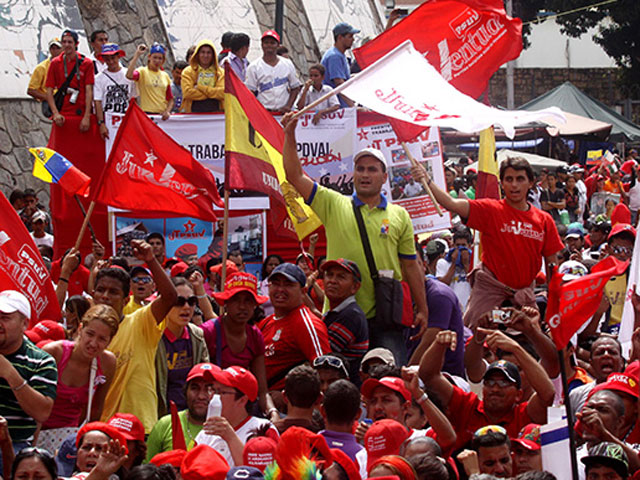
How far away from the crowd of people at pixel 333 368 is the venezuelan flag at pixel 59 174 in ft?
2.43

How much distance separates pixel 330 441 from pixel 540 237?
2683mm

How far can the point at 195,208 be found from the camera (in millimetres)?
8523

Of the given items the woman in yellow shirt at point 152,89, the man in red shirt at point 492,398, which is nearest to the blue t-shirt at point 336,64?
the woman in yellow shirt at point 152,89

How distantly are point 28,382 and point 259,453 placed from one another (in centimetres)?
120

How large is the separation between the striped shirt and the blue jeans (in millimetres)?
2397

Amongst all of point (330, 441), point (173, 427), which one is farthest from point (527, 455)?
point (173, 427)

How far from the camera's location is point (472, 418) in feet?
19.8

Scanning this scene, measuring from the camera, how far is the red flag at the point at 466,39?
8648 millimetres

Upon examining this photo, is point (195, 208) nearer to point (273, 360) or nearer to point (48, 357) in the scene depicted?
point (273, 360)

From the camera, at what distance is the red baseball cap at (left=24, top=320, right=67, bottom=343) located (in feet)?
21.1

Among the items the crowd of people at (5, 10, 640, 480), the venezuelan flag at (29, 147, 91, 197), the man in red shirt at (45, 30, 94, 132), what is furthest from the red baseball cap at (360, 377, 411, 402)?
the man in red shirt at (45, 30, 94, 132)

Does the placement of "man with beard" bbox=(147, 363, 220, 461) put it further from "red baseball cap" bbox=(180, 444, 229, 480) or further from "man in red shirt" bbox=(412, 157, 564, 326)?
"man in red shirt" bbox=(412, 157, 564, 326)

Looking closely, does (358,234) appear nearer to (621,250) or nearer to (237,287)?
(237,287)

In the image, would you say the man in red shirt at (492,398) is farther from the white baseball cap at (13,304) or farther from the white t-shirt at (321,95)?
the white t-shirt at (321,95)
